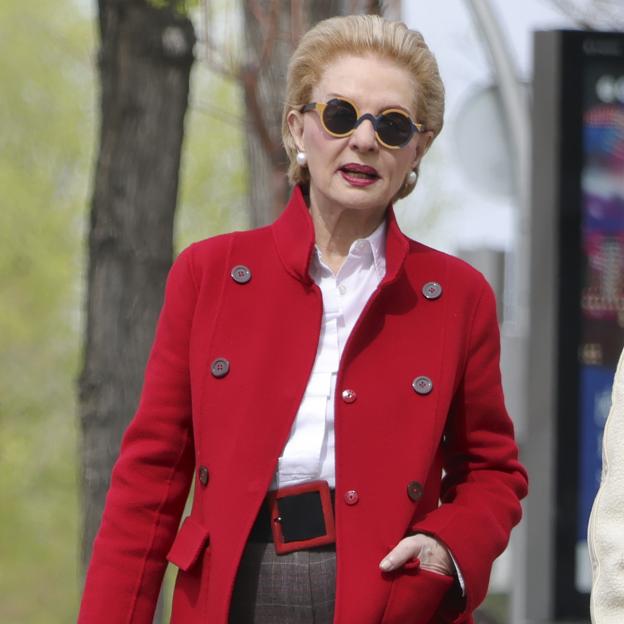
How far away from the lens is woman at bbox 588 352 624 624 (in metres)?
2.35

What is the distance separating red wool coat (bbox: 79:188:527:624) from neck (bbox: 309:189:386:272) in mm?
49

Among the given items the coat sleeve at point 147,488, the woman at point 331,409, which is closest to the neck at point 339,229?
the woman at point 331,409

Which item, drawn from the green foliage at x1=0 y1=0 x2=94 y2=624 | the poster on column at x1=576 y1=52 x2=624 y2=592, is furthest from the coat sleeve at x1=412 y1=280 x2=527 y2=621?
the green foliage at x1=0 y1=0 x2=94 y2=624

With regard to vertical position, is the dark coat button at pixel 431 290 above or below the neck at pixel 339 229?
below

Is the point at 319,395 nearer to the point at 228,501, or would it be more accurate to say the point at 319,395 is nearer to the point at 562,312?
the point at 228,501

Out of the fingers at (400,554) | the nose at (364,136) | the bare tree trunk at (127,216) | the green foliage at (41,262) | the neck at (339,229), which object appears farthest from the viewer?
the green foliage at (41,262)

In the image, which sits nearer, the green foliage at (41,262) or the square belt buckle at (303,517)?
the square belt buckle at (303,517)

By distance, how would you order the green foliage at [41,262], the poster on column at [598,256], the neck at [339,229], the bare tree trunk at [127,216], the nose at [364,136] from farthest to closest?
the green foliage at [41,262], the poster on column at [598,256], the bare tree trunk at [127,216], the neck at [339,229], the nose at [364,136]

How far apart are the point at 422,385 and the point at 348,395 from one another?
15cm

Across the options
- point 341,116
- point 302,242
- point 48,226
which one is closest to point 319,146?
point 341,116

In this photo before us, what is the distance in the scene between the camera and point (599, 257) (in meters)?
6.93

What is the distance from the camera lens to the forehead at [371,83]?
331 centimetres

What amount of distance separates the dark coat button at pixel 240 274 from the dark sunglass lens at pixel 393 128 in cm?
36

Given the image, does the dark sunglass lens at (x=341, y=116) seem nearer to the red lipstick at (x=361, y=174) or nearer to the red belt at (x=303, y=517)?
the red lipstick at (x=361, y=174)
